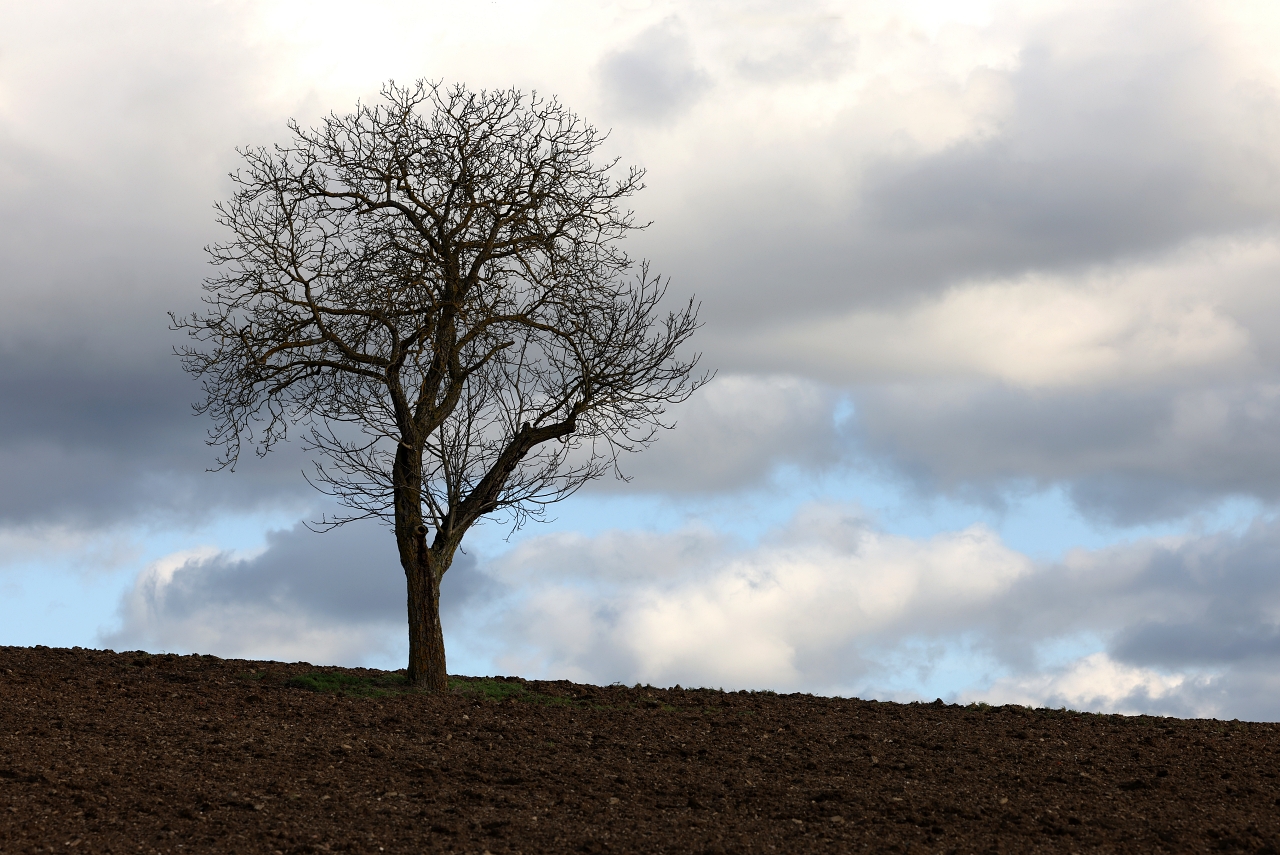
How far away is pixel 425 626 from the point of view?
13398mm

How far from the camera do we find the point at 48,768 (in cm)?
938

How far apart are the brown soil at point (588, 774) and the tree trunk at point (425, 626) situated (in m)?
0.33

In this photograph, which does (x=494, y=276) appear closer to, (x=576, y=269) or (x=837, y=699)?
(x=576, y=269)

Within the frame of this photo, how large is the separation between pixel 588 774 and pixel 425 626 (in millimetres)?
4260

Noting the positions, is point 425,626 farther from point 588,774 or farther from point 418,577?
point 588,774

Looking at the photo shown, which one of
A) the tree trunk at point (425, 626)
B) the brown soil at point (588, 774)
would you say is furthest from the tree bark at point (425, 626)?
the brown soil at point (588, 774)

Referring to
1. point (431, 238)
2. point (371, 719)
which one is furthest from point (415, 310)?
point (371, 719)

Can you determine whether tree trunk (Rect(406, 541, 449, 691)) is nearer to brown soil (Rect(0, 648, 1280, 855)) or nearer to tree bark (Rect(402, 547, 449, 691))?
tree bark (Rect(402, 547, 449, 691))

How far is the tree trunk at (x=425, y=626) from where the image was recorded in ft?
44.0

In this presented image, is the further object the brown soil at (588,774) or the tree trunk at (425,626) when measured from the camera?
the tree trunk at (425,626)

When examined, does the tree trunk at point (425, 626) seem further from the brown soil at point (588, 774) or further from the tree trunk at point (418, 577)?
the brown soil at point (588, 774)

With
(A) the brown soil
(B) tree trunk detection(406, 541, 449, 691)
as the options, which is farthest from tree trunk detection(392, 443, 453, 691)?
(A) the brown soil

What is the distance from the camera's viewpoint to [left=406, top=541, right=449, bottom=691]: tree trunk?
44.0 feet

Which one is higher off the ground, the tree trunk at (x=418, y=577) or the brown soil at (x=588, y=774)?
the tree trunk at (x=418, y=577)
